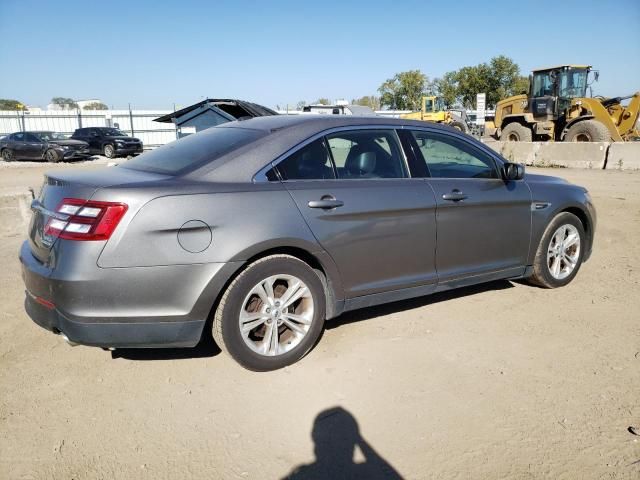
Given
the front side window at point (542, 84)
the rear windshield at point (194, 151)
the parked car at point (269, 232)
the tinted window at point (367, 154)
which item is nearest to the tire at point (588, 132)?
the front side window at point (542, 84)

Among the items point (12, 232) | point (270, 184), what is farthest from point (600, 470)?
point (12, 232)

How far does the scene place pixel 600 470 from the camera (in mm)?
2389

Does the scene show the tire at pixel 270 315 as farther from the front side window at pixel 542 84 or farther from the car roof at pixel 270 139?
the front side window at pixel 542 84

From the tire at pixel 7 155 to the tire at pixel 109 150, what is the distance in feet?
12.5

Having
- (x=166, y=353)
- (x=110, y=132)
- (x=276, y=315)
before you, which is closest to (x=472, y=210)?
(x=276, y=315)

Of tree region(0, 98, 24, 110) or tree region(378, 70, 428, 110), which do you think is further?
tree region(378, 70, 428, 110)

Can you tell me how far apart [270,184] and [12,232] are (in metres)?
5.59

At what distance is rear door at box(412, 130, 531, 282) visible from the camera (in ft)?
13.0

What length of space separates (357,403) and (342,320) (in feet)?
4.09

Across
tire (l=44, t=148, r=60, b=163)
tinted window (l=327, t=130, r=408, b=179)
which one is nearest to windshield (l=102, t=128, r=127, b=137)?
tire (l=44, t=148, r=60, b=163)

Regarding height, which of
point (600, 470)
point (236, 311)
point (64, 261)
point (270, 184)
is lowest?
point (600, 470)

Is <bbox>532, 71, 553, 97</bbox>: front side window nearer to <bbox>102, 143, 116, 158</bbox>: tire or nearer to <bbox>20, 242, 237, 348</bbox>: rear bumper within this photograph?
<bbox>102, 143, 116, 158</bbox>: tire

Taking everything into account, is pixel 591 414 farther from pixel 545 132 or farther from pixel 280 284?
pixel 545 132

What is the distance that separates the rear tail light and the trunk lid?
5 cm
